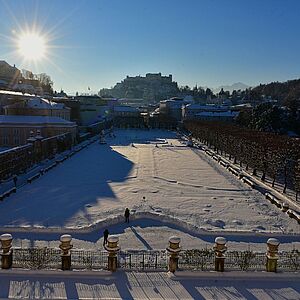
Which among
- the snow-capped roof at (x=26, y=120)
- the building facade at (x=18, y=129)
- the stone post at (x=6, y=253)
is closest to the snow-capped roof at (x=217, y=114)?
the snow-capped roof at (x=26, y=120)

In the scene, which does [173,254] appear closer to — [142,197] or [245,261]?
[245,261]

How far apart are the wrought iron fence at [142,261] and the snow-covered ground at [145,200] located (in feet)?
8.08

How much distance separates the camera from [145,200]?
22109 mm

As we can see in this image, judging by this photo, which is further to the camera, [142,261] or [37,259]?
[142,261]

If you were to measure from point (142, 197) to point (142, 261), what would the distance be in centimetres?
1132

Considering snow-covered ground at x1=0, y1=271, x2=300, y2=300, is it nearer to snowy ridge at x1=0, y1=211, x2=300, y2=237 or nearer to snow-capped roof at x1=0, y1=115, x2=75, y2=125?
snowy ridge at x1=0, y1=211, x2=300, y2=237

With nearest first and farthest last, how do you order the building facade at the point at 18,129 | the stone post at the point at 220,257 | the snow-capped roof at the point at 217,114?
1. the stone post at the point at 220,257
2. the building facade at the point at 18,129
3. the snow-capped roof at the point at 217,114

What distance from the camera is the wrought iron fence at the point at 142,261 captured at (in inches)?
439

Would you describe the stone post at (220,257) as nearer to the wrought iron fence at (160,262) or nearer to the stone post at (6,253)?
the wrought iron fence at (160,262)

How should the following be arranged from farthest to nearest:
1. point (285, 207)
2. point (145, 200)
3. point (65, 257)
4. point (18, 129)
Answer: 1. point (18, 129)
2. point (145, 200)
3. point (285, 207)
4. point (65, 257)

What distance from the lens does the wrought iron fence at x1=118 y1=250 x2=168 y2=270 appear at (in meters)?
11.1

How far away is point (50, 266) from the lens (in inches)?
428

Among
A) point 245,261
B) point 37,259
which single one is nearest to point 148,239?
point 245,261

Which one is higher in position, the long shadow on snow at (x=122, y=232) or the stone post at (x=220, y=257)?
the stone post at (x=220, y=257)
